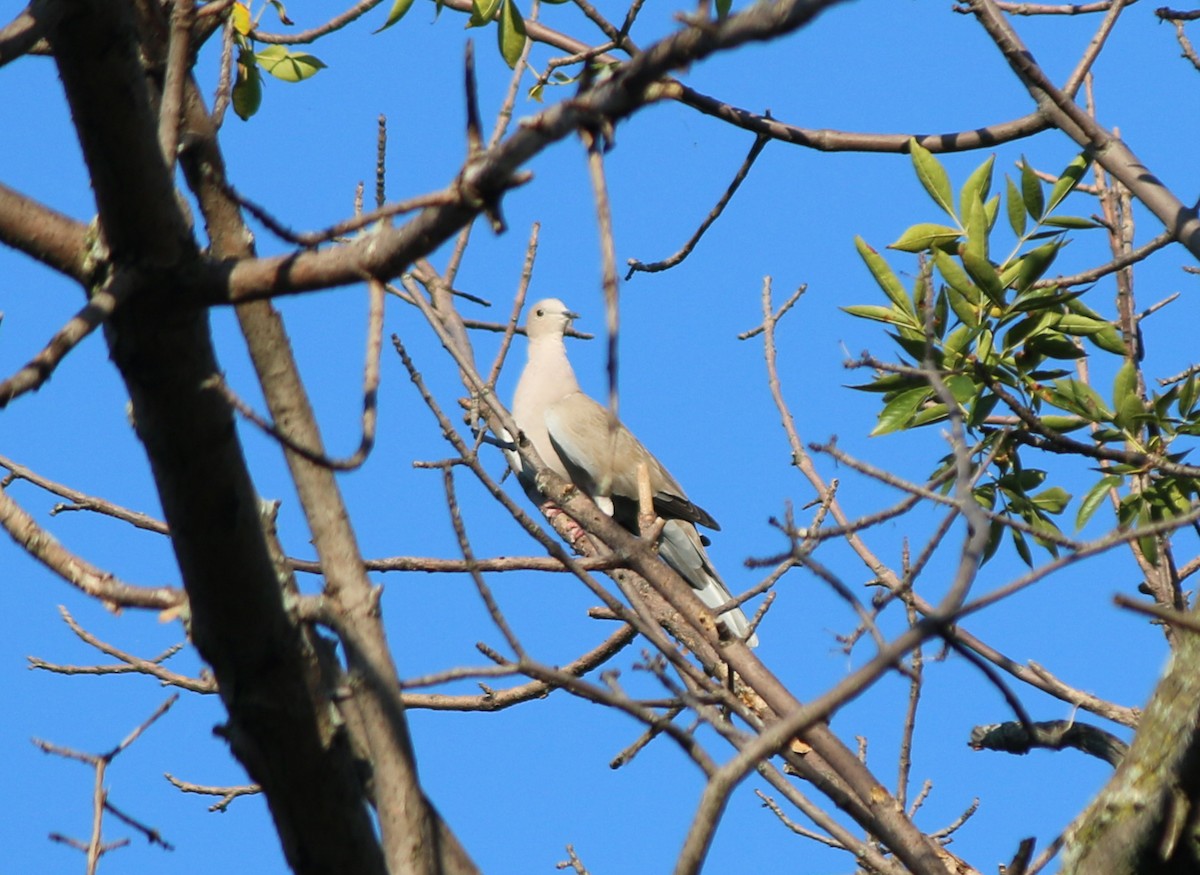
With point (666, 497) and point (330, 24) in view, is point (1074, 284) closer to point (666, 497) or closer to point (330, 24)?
point (330, 24)

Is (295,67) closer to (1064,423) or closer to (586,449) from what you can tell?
(1064,423)

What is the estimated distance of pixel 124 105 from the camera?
1267 mm

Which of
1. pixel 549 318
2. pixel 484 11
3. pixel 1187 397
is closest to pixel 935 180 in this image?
pixel 1187 397

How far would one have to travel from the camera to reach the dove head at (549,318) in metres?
7.07

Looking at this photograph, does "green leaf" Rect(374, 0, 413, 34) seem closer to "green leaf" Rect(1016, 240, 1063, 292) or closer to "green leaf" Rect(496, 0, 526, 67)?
"green leaf" Rect(496, 0, 526, 67)

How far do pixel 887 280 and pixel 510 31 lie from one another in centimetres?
102

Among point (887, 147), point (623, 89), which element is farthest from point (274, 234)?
point (887, 147)

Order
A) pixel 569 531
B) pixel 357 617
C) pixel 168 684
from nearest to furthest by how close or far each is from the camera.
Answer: pixel 357 617 < pixel 168 684 < pixel 569 531

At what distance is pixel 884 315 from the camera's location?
302 cm

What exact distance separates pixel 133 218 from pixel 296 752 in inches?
23.2

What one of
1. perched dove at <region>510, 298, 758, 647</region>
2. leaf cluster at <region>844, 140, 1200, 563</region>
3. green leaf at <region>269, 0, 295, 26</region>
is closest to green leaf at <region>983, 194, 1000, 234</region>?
leaf cluster at <region>844, 140, 1200, 563</region>

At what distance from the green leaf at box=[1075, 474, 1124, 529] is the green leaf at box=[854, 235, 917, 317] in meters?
0.62

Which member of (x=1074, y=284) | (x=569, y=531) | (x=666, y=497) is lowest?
(x=1074, y=284)

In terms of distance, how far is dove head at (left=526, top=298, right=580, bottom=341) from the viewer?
278 inches
